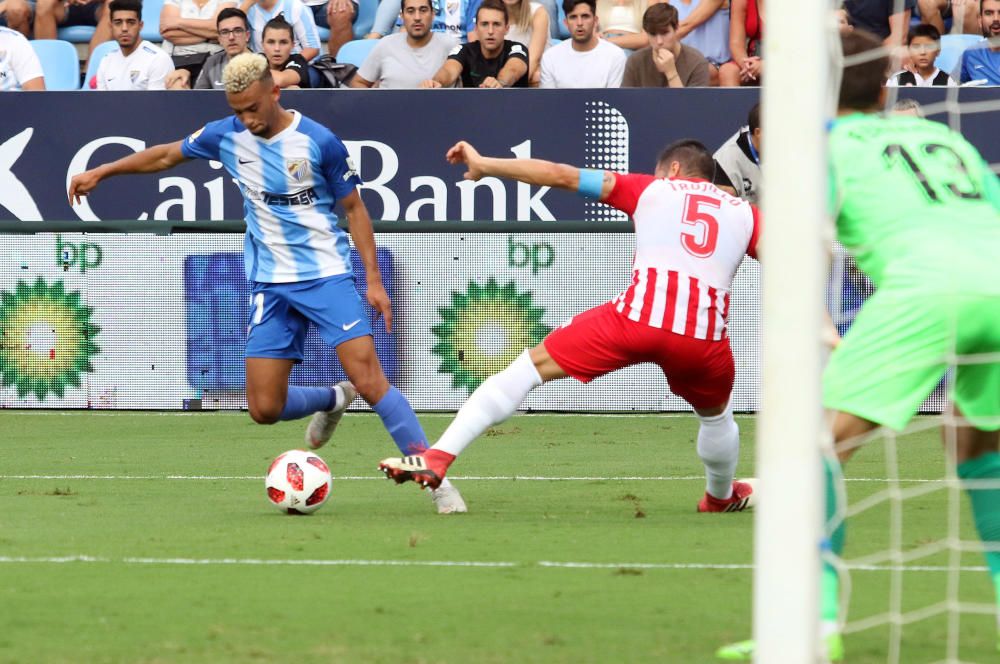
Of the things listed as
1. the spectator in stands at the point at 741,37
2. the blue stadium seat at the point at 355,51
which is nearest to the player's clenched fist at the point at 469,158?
the spectator in stands at the point at 741,37

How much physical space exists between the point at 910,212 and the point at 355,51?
33.1 feet

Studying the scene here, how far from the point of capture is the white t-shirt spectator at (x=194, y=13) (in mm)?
13988

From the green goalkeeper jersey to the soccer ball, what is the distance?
344cm

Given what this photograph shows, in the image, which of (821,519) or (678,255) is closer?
(821,519)

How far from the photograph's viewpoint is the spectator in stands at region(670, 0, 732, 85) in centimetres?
1332

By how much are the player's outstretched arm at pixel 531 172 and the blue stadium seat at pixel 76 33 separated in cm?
953

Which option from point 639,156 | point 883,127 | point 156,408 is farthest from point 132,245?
point 883,127

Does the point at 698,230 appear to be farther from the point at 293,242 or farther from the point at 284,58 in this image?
the point at 284,58

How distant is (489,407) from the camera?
680 cm

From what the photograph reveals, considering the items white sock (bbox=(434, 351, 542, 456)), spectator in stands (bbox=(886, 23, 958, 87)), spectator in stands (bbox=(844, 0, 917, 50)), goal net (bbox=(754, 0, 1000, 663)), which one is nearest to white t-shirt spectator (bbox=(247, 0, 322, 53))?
spectator in stands (bbox=(844, 0, 917, 50))

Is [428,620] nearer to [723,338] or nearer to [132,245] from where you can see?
[723,338]

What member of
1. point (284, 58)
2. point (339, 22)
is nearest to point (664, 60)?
point (284, 58)

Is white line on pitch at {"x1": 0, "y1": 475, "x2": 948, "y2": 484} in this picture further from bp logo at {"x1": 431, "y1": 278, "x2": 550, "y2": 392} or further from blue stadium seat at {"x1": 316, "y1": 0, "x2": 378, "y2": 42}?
blue stadium seat at {"x1": 316, "y1": 0, "x2": 378, "y2": 42}

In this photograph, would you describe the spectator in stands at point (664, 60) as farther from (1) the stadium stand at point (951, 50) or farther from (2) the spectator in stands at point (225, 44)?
(2) the spectator in stands at point (225, 44)
